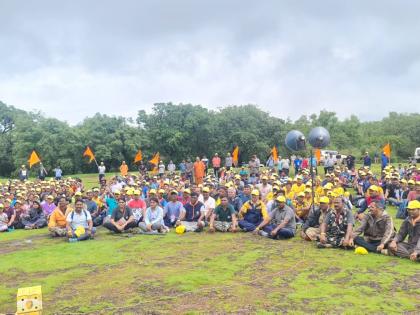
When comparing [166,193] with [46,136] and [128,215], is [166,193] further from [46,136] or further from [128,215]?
[46,136]

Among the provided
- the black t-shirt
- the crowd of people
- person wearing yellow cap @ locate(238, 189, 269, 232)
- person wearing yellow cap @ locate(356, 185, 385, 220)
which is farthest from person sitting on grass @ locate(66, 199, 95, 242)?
person wearing yellow cap @ locate(356, 185, 385, 220)

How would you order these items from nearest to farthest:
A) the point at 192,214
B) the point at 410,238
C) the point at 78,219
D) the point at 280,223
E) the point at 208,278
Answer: the point at 208,278 → the point at 410,238 → the point at 280,223 → the point at 78,219 → the point at 192,214

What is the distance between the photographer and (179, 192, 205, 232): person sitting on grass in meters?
11.7

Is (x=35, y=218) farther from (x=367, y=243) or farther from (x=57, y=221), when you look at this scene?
(x=367, y=243)

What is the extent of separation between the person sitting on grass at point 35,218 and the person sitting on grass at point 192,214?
5.00 metres

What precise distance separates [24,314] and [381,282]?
5.09 meters

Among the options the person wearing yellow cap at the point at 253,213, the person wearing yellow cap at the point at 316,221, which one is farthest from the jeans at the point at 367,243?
the person wearing yellow cap at the point at 253,213

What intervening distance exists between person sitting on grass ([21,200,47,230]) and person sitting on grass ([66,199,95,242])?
10.5 ft

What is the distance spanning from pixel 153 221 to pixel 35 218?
4.85 meters

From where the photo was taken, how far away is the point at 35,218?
13859 mm

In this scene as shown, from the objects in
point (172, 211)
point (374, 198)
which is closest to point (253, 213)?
point (172, 211)

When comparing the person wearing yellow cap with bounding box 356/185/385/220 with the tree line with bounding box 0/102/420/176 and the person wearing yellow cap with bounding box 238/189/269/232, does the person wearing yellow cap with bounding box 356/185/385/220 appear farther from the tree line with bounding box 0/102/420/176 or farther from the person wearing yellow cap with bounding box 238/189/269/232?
the tree line with bounding box 0/102/420/176

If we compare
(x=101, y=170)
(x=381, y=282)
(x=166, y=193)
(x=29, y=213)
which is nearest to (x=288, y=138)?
(x=166, y=193)

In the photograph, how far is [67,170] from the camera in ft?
140
